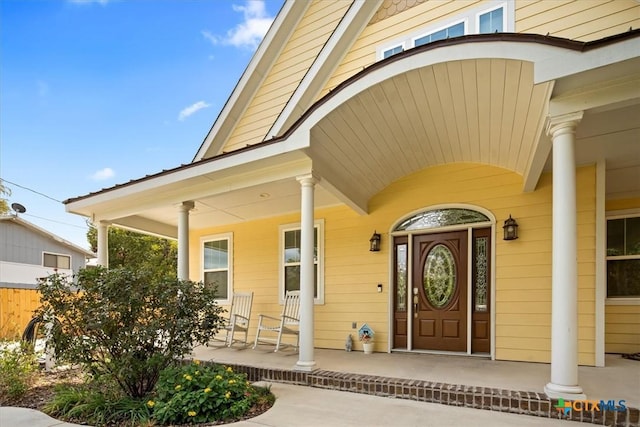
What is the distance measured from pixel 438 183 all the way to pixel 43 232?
54.7ft

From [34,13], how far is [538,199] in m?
8.36

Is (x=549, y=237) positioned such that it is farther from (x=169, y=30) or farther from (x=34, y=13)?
(x=34, y=13)

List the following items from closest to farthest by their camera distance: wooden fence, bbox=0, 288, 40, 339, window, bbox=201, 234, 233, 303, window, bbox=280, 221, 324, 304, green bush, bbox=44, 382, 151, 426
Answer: green bush, bbox=44, 382, 151, 426 < window, bbox=280, 221, 324, 304 < window, bbox=201, 234, 233, 303 < wooden fence, bbox=0, 288, 40, 339

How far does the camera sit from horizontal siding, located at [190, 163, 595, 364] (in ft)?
15.3

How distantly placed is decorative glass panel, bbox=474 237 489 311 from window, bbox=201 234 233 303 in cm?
475

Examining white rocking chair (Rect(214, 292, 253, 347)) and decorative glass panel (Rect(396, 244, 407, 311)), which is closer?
decorative glass panel (Rect(396, 244, 407, 311))

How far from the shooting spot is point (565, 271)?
302cm

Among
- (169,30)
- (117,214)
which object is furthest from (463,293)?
(169,30)

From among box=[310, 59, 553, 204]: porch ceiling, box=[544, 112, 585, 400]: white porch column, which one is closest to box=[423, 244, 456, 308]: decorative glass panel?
box=[310, 59, 553, 204]: porch ceiling

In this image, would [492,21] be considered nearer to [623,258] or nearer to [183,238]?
[623,258]

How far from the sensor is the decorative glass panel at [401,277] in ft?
18.7

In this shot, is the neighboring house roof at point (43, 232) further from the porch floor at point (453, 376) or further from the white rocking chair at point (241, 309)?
the porch floor at point (453, 376)

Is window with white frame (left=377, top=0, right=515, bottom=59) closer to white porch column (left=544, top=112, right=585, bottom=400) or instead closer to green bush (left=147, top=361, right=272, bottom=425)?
white porch column (left=544, top=112, right=585, bottom=400)

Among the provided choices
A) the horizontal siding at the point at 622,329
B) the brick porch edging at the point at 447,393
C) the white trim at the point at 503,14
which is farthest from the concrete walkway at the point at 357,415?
the white trim at the point at 503,14
